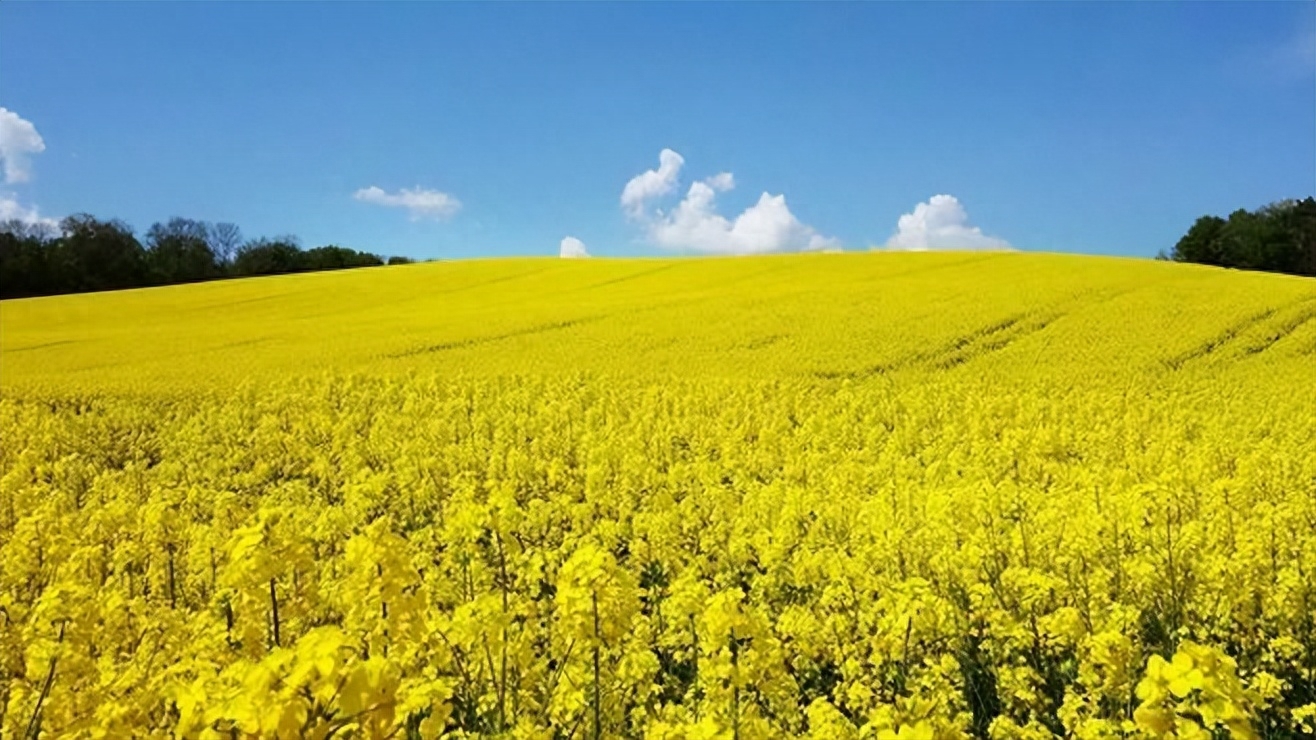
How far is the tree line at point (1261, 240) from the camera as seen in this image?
5084cm

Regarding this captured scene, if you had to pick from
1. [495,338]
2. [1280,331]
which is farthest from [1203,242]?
[495,338]

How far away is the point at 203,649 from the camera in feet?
12.5

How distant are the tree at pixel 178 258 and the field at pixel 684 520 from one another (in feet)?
83.6

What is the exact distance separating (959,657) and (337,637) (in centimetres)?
405

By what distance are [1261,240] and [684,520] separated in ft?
182

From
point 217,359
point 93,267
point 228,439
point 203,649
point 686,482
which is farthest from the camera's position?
point 93,267

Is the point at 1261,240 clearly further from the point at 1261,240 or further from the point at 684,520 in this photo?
the point at 684,520

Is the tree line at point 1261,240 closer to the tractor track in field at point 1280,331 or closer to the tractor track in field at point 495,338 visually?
the tractor track in field at point 1280,331

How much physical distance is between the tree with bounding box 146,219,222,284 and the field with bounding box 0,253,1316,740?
25.5m

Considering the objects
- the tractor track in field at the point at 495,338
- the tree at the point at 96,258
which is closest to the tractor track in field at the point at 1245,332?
the tractor track in field at the point at 495,338

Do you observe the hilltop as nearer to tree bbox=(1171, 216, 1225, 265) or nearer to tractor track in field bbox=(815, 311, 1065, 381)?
tractor track in field bbox=(815, 311, 1065, 381)

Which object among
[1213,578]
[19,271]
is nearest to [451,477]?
[1213,578]

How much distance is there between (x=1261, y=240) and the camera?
51500 mm

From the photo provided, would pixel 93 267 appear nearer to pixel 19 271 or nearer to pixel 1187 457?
pixel 19 271
